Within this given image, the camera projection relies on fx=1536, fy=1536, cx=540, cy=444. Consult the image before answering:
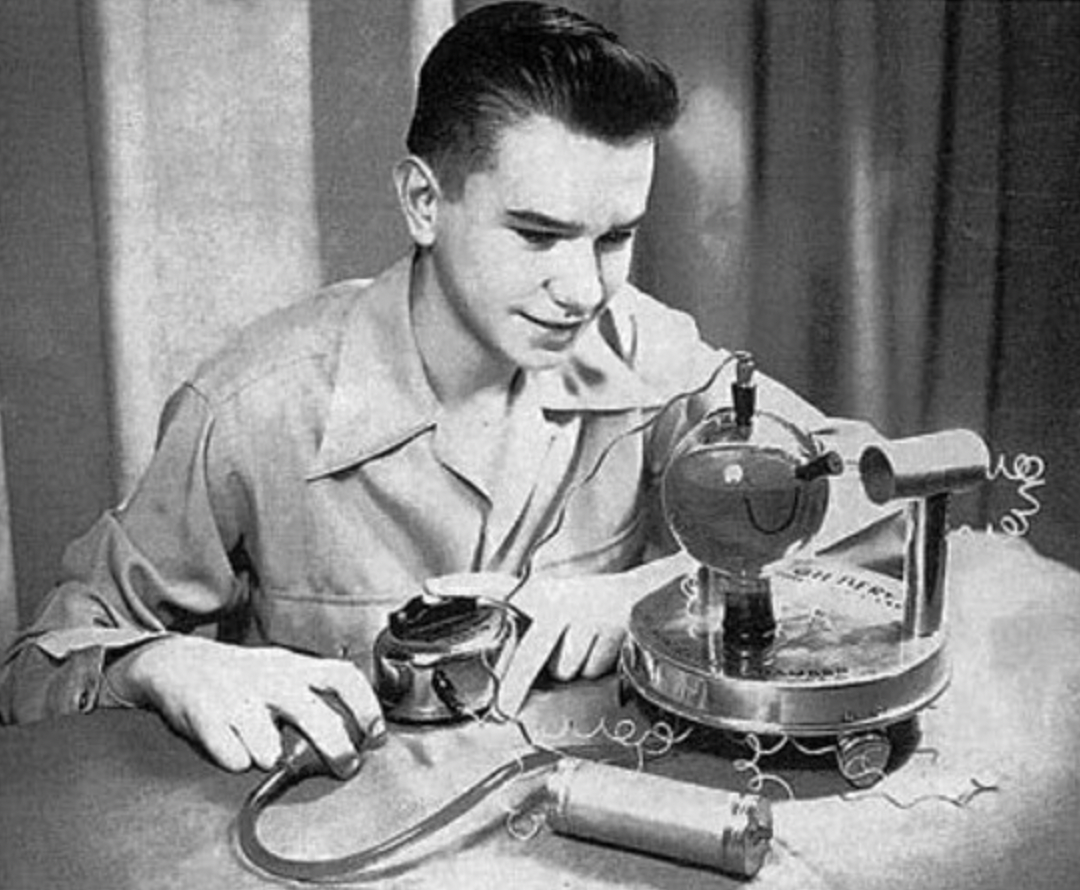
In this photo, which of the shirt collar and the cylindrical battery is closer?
the cylindrical battery

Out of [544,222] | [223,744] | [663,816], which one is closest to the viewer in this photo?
[663,816]

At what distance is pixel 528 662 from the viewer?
3.49ft

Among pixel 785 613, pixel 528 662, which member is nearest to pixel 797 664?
pixel 785 613

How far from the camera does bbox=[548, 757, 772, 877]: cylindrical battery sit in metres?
0.85

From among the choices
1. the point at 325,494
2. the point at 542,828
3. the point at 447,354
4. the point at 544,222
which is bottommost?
the point at 542,828

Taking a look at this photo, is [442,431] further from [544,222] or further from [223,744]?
[223,744]

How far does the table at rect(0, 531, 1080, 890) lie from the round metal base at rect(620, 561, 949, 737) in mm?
33

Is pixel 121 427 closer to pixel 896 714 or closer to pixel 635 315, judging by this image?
pixel 635 315

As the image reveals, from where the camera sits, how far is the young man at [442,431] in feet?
3.51

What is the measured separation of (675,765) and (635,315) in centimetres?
40

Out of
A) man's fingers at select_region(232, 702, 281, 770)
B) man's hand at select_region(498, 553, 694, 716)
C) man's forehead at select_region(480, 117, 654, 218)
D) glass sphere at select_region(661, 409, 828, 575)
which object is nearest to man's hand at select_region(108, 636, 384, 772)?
man's fingers at select_region(232, 702, 281, 770)

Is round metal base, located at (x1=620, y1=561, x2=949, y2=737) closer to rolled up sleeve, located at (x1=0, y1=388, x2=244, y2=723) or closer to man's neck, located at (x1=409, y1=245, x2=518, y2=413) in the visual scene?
man's neck, located at (x1=409, y1=245, x2=518, y2=413)

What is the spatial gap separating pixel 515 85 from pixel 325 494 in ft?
1.10

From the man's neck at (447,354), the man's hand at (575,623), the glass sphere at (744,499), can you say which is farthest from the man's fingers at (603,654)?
the man's neck at (447,354)
